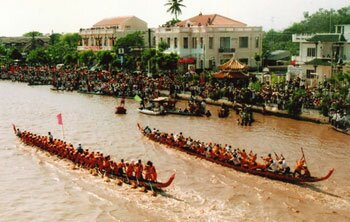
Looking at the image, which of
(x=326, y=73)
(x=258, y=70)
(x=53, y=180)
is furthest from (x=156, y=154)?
(x=258, y=70)

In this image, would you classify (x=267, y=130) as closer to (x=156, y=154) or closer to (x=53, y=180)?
(x=156, y=154)

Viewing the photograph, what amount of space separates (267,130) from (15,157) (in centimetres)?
1683

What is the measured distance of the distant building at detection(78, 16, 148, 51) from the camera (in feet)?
246

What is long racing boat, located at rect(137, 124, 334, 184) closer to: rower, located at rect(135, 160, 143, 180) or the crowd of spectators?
rower, located at rect(135, 160, 143, 180)

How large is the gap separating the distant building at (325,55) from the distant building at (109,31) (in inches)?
1405

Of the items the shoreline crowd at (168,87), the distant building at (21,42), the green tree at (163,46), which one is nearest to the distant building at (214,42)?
the green tree at (163,46)

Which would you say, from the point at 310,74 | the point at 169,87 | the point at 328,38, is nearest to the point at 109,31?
the point at 169,87

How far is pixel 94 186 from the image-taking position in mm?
21922

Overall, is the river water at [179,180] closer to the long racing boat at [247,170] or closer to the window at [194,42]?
the long racing boat at [247,170]

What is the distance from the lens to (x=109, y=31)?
75812 mm

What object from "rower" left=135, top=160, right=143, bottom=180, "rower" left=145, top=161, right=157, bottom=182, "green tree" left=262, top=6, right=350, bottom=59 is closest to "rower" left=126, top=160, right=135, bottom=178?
"rower" left=135, top=160, right=143, bottom=180

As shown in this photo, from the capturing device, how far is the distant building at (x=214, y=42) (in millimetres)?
56250

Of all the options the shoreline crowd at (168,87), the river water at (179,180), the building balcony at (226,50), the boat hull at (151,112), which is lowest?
the river water at (179,180)

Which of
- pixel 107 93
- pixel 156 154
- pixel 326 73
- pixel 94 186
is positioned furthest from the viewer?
pixel 107 93
